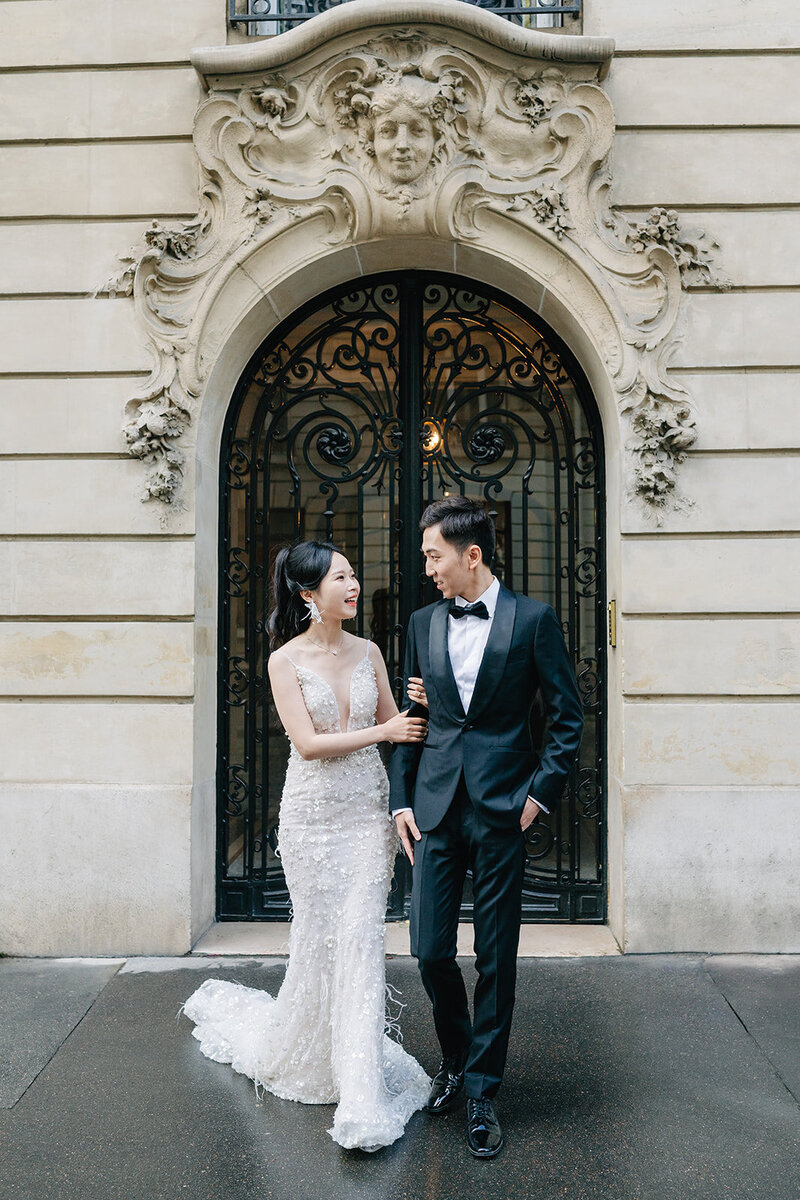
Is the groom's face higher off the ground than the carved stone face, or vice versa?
the carved stone face

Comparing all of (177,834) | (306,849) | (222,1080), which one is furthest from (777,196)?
Result: (222,1080)

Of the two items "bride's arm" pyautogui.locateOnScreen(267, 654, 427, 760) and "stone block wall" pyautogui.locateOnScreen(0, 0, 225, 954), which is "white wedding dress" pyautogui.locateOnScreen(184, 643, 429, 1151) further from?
→ "stone block wall" pyautogui.locateOnScreen(0, 0, 225, 954)

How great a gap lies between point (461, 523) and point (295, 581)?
2.55 ft

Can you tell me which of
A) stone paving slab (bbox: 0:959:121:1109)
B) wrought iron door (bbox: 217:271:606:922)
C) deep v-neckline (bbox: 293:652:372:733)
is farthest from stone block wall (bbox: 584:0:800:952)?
stone paving slab (bbox: 0:959:121:1109)

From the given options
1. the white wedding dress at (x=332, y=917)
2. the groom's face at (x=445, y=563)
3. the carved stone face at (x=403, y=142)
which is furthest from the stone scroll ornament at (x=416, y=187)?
the white wedding dress at (x=332, y=917)

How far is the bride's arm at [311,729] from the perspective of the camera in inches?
144

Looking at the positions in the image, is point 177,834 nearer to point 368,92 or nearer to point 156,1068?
point 156,1068

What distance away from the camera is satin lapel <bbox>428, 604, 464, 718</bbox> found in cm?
358

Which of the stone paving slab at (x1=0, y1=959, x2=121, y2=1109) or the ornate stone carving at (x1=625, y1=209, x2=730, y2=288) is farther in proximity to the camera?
the ornate stone carving at (x1=625, y1=209, x2=730, y2=288)

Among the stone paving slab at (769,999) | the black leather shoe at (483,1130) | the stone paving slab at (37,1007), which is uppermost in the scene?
the black leather shoe at (483,1130)

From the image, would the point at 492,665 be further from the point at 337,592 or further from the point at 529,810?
the point at 337,592

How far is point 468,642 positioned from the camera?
11.9ft

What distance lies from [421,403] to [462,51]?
6.90ft

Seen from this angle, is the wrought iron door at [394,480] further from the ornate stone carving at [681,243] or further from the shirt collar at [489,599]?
the shirt collar at [489,599]
